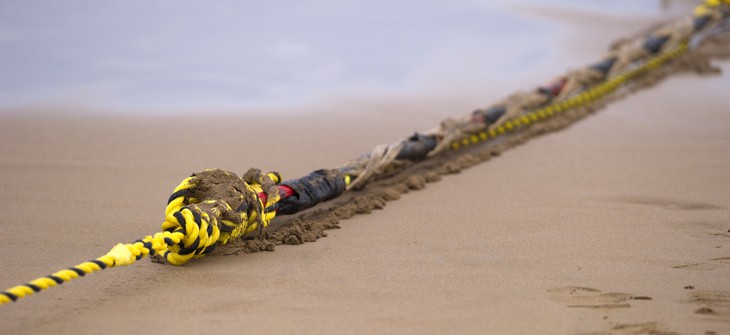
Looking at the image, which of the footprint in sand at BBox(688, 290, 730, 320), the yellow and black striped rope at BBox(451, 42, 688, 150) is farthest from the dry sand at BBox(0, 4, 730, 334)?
the yellow and black striped rope at BBox(451, 42, 688, 150)

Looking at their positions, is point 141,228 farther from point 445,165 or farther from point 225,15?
point 225,15

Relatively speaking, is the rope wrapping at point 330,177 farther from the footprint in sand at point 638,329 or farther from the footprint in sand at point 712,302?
the footprint in sand at point 712,302

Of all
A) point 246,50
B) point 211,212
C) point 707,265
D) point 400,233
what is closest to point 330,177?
point 400,233

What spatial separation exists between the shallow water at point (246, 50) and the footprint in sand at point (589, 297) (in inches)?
78.5

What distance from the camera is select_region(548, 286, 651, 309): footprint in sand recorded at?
1808 millimetres

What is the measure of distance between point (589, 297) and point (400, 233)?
60 centimetres

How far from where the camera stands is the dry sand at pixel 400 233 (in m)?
1.75

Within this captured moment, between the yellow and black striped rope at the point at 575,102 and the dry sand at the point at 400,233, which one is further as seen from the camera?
the yellow and black striped rope at the point at 575,102

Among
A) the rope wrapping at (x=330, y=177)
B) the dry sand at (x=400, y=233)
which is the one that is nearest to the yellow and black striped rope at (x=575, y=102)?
the rope wrapping at (x=330, y=177)

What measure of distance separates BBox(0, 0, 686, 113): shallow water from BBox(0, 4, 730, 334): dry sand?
31 cm

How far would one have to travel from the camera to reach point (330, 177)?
8.24 feet

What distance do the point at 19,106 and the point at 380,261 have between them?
1.95 m

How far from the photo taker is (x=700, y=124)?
3.55 m

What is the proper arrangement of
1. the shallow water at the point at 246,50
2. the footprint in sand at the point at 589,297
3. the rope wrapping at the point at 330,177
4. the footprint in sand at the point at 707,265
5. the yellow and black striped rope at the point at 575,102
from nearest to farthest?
1. the footprint in sand at the point at 589,297
2. the rope wrapping at the point at 330,177
3. the footprint in sand at the point at 707,265
4. the yellow and black striped rope at the point at 575,102
5. the shallow water at the point at 246,50
